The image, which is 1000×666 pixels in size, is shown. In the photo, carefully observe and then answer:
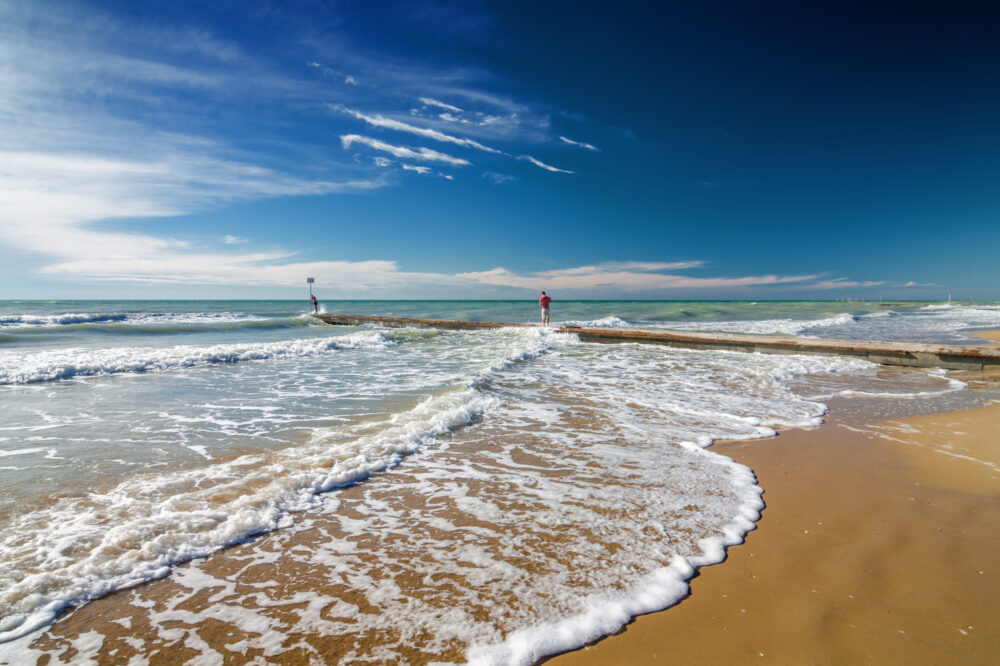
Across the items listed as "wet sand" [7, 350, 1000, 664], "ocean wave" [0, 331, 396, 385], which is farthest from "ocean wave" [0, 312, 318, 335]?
"wet sand" [7, 350, 1000, 664]

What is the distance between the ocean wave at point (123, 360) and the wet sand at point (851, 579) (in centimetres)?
1356

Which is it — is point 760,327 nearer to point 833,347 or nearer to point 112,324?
point 833,347

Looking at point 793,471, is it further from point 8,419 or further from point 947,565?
point 8,419

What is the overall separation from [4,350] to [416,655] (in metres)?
21.7

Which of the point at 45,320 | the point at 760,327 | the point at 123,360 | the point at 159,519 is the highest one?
the point at 45,320

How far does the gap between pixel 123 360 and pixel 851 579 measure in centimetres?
1575

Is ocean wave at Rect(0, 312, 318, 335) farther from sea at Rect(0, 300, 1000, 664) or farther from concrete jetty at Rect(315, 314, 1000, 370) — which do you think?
concrete jetty at Rect(315, 314, 1000, 370)

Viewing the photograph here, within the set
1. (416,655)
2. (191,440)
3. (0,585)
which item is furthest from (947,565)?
(191,440)

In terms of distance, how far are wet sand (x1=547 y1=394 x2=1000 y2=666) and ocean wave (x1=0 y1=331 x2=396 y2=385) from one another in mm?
13557

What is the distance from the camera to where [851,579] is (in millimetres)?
2801

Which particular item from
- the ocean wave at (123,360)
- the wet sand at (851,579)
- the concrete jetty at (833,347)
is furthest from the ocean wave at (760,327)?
the wet sand at (851,579)

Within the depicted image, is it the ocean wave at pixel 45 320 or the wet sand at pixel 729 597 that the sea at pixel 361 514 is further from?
the ocean wave at pixel 45 320

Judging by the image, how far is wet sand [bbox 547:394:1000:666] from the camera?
2.24m

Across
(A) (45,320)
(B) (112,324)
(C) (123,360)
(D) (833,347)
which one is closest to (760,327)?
(D) (833,347)
